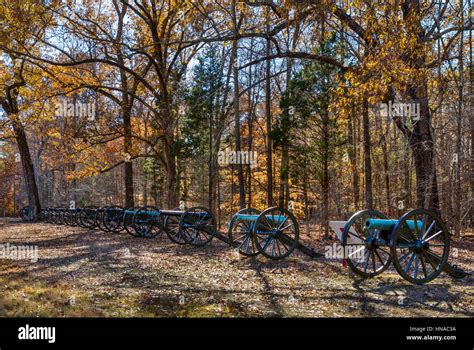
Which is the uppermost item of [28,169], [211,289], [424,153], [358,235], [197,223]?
[28,169]

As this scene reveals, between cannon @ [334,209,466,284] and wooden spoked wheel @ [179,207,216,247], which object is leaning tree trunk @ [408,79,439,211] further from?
wooden spoked wheel @ [179,207,216,247]

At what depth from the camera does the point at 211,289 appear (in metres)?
6.05

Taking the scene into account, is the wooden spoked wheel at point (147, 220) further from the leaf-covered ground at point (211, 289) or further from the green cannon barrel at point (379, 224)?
the green cannon barrel at point (379, 224)

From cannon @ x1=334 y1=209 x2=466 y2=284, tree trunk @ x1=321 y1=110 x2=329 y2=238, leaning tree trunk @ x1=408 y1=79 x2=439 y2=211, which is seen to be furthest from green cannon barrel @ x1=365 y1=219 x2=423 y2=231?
tree trunk @ x1=321 y1=110 x2=329 y2=238

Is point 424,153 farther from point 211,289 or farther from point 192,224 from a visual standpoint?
point 211,289

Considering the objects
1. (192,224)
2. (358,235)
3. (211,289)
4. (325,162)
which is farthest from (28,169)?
(358,235)

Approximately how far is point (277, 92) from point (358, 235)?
755 inches

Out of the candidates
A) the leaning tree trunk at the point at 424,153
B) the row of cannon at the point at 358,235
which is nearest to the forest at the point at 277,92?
the leaning tree trunk at the point at 424,153

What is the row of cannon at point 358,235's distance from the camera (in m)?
6.02

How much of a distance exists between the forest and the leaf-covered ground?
3318 mm

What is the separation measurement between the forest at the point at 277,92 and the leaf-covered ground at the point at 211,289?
131 inches

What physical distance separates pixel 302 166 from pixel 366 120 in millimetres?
3951

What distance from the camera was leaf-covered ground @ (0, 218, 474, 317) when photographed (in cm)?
489

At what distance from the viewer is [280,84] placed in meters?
24.4
